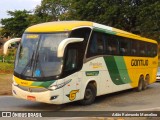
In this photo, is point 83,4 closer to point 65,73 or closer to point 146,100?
point 146,100

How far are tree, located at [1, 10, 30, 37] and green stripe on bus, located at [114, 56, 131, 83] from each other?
196 feet

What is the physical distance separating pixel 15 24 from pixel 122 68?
60.9 meters

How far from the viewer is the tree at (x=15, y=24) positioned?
78875 millimetres

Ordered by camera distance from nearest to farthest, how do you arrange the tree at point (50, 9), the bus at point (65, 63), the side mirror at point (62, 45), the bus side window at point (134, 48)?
1. the side mirror at point (62, 45)
2. the bus at point (65, 63)
3. the bus side window at point (134, 48)
4. the tree at point (50, 9)

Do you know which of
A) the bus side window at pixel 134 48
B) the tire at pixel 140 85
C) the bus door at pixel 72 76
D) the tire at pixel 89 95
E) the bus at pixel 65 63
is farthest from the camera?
the tire at pixel 140 85

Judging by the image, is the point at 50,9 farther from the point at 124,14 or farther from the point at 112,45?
the point at 112,45

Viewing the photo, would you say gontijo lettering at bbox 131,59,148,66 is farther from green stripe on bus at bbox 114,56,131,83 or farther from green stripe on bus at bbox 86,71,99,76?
green stripe on bus at bbox 86,71,99,76

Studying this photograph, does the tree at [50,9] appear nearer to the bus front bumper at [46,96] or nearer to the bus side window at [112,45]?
the bus side window at [112,45]

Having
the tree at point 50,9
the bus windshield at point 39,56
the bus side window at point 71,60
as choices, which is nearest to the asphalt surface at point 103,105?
the bus windshield at point 39,56

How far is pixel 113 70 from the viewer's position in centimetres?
1861

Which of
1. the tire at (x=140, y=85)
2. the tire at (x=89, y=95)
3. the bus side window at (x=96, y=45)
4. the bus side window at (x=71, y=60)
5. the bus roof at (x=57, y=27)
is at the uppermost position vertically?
the bus roof at (x=57, y=27)

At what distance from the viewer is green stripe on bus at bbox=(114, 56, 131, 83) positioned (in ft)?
62.6

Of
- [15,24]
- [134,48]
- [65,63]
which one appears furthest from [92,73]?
[15,24]

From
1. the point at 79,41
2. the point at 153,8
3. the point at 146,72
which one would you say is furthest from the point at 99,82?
the point at 153,8
